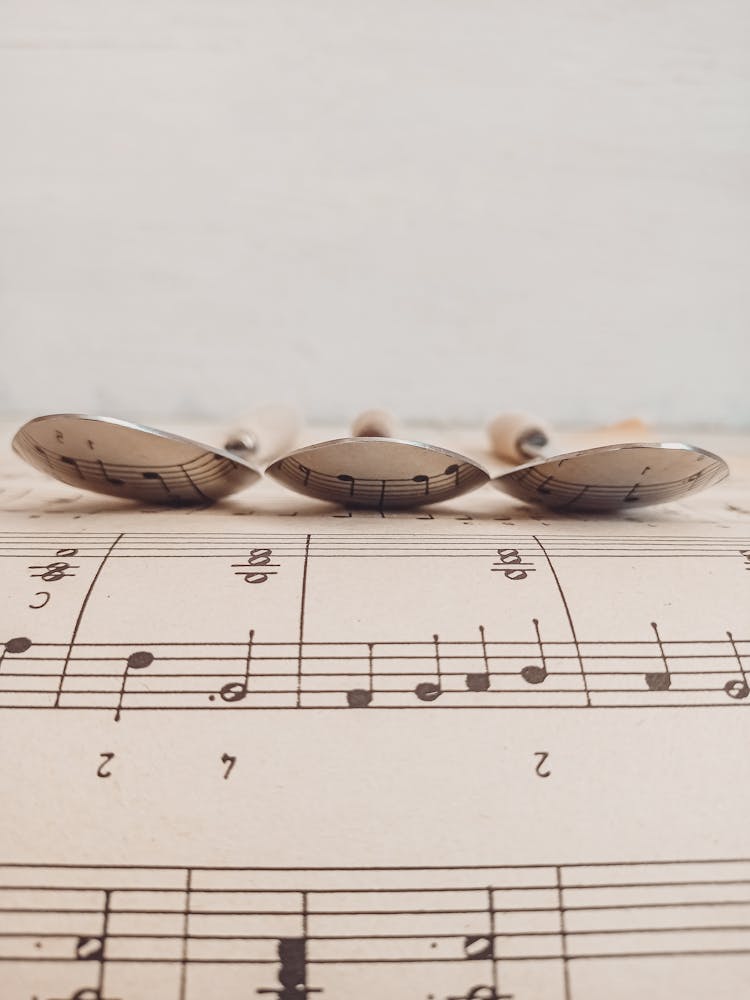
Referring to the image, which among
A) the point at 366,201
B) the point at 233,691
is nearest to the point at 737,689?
the point at 233,691

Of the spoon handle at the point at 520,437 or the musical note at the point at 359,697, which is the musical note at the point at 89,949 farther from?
the spoon handle at the point at 520,437

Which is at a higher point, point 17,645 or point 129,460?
point 129,460

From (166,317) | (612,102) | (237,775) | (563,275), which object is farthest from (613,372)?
(237,775)

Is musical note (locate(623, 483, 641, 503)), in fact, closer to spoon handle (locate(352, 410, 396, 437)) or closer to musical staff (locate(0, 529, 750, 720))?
musical staff (locate(0, 529, 750, 720))

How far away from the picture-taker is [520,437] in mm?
837

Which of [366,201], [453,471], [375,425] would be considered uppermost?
[366,201]

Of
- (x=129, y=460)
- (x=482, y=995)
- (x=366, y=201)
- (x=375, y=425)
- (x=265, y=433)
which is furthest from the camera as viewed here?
(x=366, y=201)

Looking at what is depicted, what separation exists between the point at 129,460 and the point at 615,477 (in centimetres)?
26

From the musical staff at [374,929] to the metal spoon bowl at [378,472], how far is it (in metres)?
0.21

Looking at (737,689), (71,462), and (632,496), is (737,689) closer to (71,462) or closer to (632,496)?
(632,496)

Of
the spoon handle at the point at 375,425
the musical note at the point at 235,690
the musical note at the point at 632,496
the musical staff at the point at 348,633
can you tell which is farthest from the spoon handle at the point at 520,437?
the musical note at the point at 235,690

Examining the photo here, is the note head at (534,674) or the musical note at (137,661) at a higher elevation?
the musical note at (137,661)

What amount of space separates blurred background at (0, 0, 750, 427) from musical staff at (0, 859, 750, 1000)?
45.7 inches

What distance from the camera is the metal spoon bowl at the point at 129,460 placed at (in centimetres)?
44
